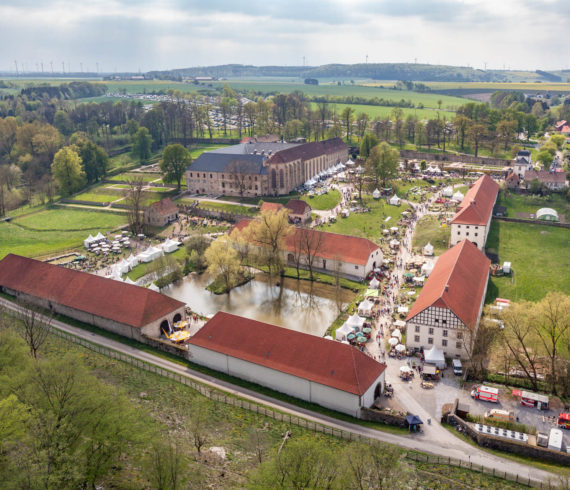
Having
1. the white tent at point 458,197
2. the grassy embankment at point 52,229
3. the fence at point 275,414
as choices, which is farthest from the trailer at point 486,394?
the grassy embankment at point 52,229

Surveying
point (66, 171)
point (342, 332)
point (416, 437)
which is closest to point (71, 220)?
point (66, 171)

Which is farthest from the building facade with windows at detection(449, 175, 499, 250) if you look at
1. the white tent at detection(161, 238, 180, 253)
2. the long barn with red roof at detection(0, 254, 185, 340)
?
the white tent at detection(161, 238, 180, 253)

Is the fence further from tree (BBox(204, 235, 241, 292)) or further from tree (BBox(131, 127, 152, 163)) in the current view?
tree (BBox(131, 127, 152, 163))

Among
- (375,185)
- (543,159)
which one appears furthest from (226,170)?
(543,159)

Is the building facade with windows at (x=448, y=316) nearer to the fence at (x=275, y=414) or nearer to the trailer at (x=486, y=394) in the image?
the trailer at (x=486, y=394)

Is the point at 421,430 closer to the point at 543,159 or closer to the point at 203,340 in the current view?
the point at 203,340
